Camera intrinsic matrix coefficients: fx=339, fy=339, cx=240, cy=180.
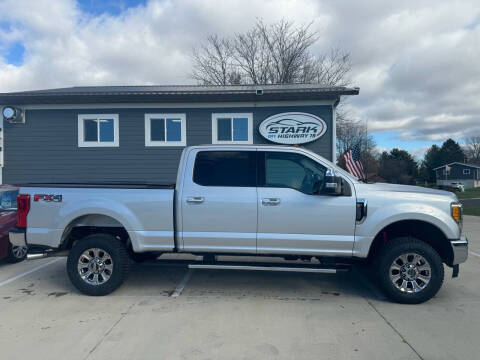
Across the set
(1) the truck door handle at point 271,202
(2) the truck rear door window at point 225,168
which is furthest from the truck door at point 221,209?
(1) the truck door handle at point 271,202

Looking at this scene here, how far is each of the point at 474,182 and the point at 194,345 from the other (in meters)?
75.6

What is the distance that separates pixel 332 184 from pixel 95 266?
3.41 metres

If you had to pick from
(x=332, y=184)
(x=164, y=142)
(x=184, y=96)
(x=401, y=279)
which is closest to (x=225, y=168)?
(x=332, y=184)

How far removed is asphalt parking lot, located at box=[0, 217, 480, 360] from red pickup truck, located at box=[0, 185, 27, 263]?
0.71 metres

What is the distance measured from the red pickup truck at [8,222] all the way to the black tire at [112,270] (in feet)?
7.18

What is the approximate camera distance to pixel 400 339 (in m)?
3.52

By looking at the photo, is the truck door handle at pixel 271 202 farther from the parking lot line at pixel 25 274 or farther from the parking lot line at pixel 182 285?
the parking lot line at pixel 25 274

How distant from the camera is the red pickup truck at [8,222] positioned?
6.00m

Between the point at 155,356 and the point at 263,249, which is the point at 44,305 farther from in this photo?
the point at 263,249

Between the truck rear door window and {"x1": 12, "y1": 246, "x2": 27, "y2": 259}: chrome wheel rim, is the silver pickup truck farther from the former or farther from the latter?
{"x1": 12, "y1": 246, "x2": 27, "y2": 259}: chrome wheel rim

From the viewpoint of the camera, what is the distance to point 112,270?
185 inches

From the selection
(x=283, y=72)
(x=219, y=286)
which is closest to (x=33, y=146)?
(x=219, y=286)

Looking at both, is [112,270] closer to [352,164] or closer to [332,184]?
[332,184]

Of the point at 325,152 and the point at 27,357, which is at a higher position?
the point at 325,152
